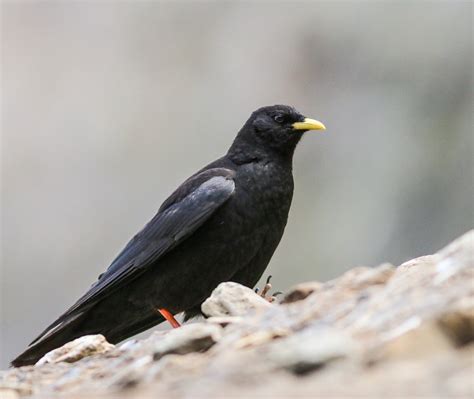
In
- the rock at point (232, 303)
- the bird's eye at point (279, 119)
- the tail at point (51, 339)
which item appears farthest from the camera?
the bird's eye at point (279, 119)

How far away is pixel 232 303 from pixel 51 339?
235 centimetres

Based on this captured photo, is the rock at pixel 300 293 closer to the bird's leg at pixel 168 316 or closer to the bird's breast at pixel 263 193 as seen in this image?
the bird's breast at pixel 263 193

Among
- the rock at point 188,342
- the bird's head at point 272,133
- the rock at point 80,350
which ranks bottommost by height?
the rock at point 188,342

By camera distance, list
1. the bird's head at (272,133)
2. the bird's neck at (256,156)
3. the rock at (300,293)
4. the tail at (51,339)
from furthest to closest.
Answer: the bird's head at (272,133)
the bird's neck at (256,156)
the tail at (51,339)
the rock at (300,293)

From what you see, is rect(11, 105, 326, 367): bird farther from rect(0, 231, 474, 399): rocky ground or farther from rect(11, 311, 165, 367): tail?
rect(0, 231, 474, 399): rocky ground

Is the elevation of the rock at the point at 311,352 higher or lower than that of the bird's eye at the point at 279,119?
lower

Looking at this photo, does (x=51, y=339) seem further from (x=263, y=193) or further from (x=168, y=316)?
(x=263, y=193)

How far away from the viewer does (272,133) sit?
8.55 m

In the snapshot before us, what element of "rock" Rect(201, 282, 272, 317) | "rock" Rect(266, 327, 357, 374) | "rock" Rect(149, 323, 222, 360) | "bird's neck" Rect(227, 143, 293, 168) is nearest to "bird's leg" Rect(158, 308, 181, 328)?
"bird's neck" Rect(227, 143, 293, 168)

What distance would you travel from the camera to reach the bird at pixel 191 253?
25.3 ft

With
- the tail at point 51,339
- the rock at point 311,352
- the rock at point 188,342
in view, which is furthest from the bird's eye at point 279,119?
the rock at point 311,352

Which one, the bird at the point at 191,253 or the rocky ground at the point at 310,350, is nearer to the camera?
the rocky ground at the point at 310,350

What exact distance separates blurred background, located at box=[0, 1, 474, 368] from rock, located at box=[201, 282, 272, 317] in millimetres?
10938

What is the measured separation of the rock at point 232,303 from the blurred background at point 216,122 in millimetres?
10938
